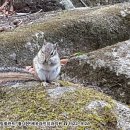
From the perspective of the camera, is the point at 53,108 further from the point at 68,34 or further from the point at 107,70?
the point at 68,34

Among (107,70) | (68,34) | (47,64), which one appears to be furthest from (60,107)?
(68,34)

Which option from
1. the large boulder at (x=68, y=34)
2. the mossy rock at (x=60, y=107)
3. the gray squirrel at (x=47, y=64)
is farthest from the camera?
the large boulder at (x=68, y=34)

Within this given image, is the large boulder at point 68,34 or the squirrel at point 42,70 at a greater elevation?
the squirrel at point 42,70

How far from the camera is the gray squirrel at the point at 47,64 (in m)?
4.66

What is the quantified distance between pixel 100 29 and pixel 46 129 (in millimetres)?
4219

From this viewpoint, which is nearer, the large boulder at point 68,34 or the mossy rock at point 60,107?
the mossy rock at point 60,107

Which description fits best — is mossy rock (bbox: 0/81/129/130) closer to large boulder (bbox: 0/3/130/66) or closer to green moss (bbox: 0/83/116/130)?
green moss (bbox: 0/83/116/130)

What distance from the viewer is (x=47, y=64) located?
15.4ft

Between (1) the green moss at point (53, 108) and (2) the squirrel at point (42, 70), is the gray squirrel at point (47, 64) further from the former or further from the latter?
(1) the green moss at point (53, 108)

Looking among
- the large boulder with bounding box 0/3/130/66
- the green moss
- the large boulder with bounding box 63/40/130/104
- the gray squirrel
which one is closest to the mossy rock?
the green moss

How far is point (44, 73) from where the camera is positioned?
4.79m

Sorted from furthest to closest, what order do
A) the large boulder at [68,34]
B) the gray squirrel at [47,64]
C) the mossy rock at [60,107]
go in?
the large boulder at [68,34] < the gray squirrel at [47,64] < the mossy rock at [60,107]

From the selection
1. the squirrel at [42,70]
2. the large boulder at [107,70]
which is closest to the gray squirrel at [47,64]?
the squirrel at [42,70]

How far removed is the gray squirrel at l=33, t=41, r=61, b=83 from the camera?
466 cm
